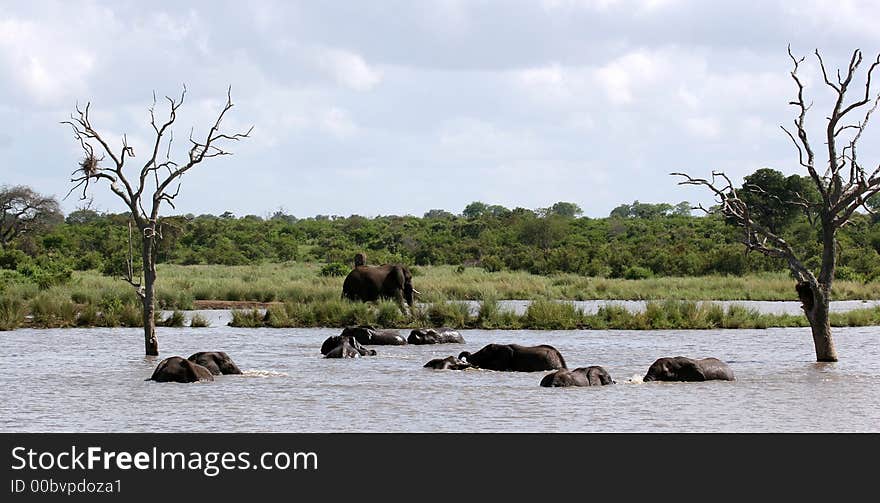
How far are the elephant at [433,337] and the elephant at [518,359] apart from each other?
4502 millimetres

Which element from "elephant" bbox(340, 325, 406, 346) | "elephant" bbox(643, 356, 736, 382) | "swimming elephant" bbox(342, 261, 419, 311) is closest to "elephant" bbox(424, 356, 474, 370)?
"elephant" bbox(643, 356, 736, 382)

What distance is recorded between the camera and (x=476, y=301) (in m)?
39.2

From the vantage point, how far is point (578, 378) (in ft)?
60.0

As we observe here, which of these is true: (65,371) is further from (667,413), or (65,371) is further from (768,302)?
(768,302)

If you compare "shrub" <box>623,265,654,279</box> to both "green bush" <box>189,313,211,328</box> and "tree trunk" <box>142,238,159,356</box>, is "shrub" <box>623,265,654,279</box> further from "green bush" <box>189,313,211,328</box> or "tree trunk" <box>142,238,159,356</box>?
"tree trunk" <box>142,238,159,356</box>

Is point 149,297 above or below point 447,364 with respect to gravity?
above

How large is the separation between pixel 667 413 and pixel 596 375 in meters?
2.60

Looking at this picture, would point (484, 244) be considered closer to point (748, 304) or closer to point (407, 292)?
point (748, 304)

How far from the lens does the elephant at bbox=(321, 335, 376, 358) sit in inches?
885

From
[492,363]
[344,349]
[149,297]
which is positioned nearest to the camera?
[492,363]

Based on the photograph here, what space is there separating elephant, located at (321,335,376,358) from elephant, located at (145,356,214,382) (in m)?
3.82

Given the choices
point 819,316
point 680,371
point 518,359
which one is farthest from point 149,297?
point 819,316

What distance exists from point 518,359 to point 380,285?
12.5 meters
